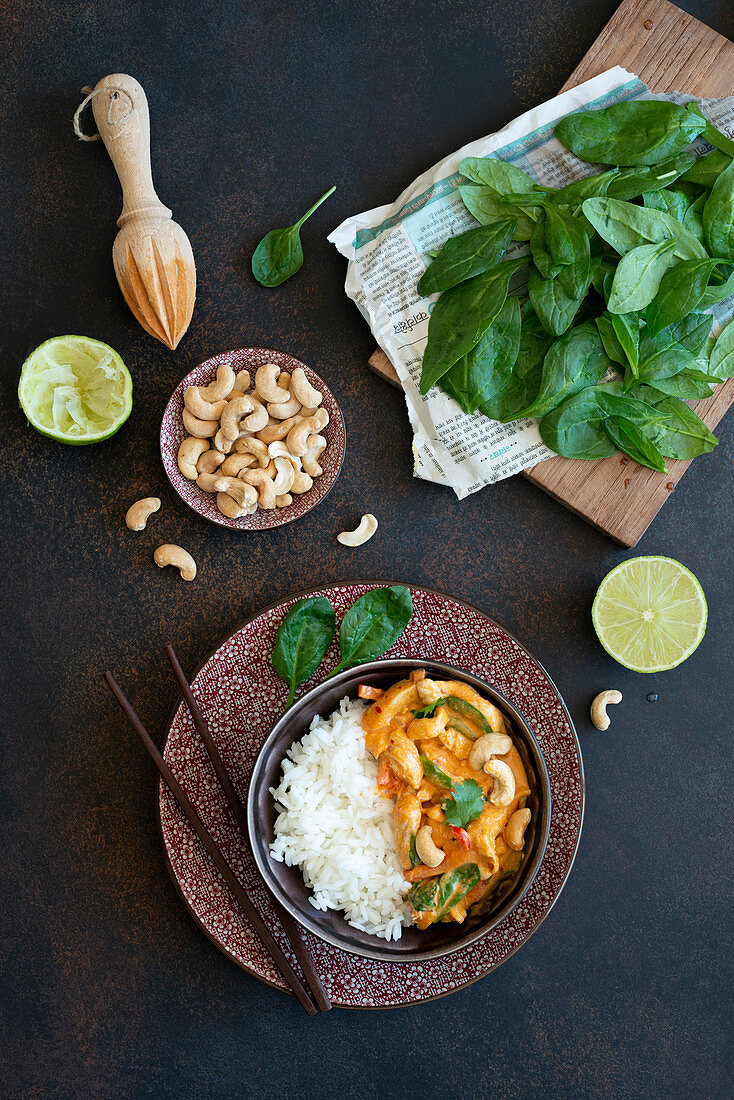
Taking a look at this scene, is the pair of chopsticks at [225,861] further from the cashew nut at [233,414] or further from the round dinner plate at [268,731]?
the cashew nut at [233,414]

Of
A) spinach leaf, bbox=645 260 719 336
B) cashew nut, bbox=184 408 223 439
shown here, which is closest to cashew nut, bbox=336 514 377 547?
cashew nut, bbox=184 408 223 439

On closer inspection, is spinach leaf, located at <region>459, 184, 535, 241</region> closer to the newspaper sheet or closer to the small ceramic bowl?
the newspaper sheet

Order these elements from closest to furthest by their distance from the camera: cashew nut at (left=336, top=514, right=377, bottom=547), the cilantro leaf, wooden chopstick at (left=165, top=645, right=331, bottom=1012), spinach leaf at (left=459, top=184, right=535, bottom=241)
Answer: the cilantro leaf, wooden chopstick at (left=165, top=645, right=331, bottom=1012), spinach leaf at (left=459, top=184, right=535, bottom=241), cashew nut at (left=336, top=514, right=377, bottom=547)

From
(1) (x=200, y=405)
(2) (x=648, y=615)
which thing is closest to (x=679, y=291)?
(2) (x=648, y=615)

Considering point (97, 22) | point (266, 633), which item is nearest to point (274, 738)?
point (266, 633)

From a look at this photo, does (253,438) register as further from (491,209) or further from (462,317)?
(491,209)
